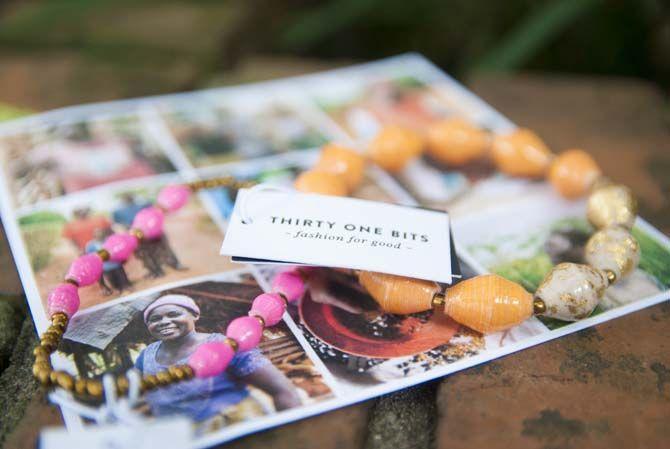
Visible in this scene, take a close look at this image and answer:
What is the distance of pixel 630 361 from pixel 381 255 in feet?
0.85

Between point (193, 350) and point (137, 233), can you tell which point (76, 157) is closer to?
point (137, 233)

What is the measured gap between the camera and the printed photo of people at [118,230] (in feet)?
2.26

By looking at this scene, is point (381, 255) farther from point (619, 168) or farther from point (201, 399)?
point (619, 168)

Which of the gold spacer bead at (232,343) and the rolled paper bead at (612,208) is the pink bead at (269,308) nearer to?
the gold spacer bead at (232,343)

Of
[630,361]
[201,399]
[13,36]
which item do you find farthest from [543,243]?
[13,36]

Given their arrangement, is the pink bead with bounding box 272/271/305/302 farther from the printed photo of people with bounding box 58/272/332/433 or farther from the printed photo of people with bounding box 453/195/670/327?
the printed photo of people with bounding box 453/195/670/327

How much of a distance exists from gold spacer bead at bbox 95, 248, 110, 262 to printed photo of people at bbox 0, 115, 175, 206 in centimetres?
17

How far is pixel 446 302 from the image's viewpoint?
0.62 meters

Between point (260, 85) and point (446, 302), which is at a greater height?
point (260, 85)

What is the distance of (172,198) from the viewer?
30.4 inches

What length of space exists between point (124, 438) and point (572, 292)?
43cm

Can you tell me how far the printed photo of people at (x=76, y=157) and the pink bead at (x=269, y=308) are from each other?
0.33 meters

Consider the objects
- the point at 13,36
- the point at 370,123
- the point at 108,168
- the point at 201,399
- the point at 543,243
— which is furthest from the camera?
the point at 13,36

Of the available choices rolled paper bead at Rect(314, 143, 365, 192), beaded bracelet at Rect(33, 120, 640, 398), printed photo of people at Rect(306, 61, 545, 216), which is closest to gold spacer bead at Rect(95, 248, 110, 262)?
beaded bracelet at Rect(33, 120, 640, 398)
